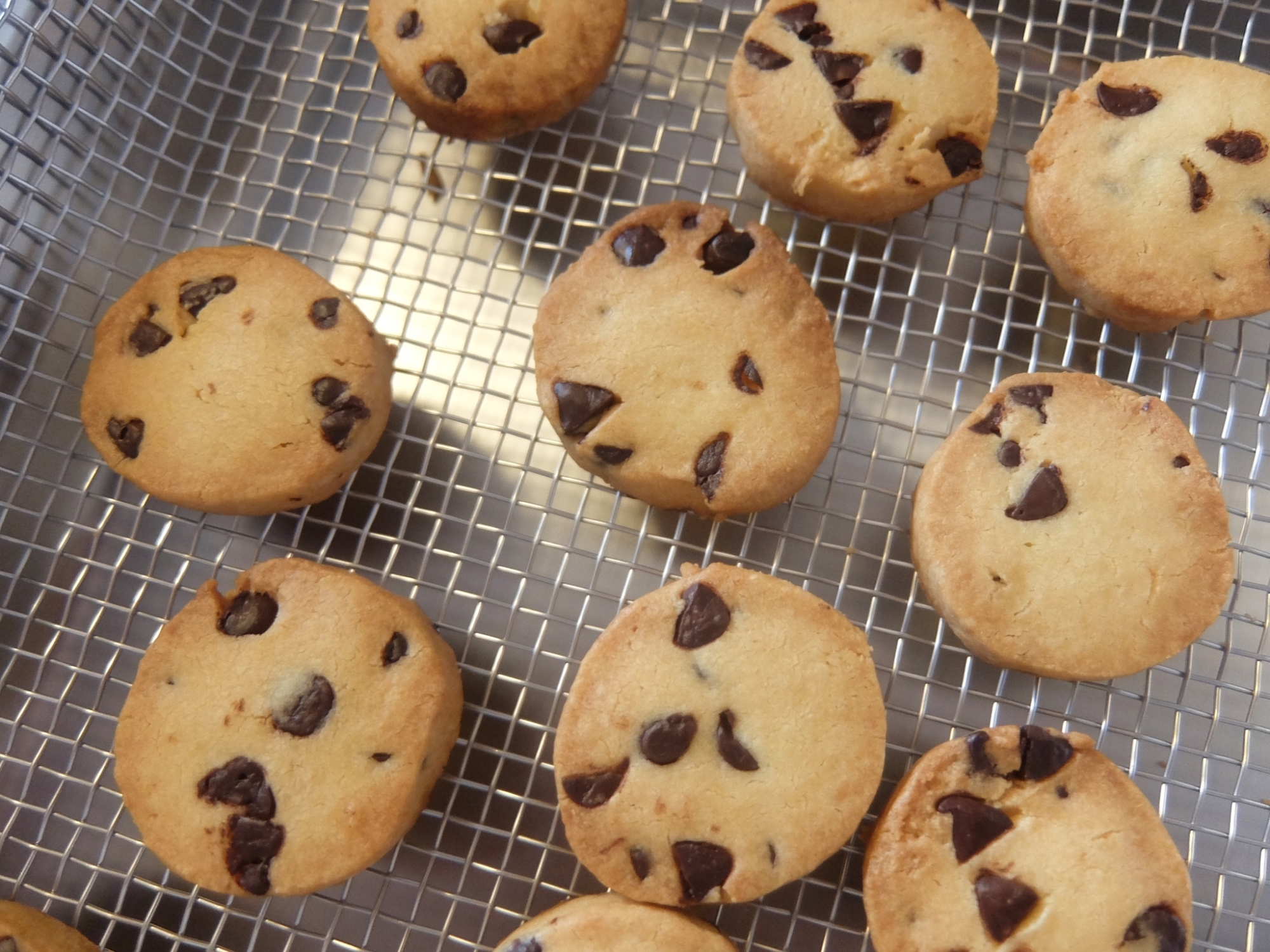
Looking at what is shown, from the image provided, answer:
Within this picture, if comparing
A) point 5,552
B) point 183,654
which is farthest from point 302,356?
point 5,552

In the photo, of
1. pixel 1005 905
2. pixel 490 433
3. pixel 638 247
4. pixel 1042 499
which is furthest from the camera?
pixel 490 433

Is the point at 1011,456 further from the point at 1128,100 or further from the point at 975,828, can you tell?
the point at 1128,100

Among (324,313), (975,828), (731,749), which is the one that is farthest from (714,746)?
(324,313)

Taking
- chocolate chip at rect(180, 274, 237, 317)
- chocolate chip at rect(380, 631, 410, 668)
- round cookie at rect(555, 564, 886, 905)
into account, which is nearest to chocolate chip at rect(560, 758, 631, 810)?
round cookie at rect(555, 564, 886, 905)

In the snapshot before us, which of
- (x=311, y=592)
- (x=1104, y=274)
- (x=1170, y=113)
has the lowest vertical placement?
(x=311, y=592)

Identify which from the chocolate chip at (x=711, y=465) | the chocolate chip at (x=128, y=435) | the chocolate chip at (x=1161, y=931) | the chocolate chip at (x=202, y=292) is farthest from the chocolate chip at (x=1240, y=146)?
the chocolate chip at (x=128, y=435)

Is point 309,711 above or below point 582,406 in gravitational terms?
below

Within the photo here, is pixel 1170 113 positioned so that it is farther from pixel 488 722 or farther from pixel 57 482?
pixel 57 482
